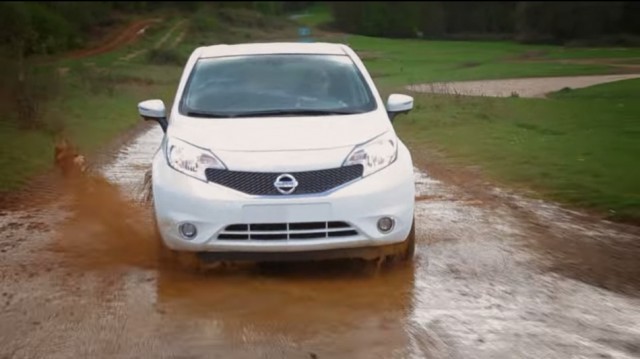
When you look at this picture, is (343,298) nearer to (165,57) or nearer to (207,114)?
(207,114)

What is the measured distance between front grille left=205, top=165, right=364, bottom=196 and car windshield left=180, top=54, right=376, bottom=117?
962mm

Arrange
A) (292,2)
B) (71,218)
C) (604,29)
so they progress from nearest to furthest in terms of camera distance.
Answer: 1. (71,218)
2. (604,29)
3. (292,2)

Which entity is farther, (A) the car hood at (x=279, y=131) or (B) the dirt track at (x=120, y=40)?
(B) the dirt track at (x=120, y=40)

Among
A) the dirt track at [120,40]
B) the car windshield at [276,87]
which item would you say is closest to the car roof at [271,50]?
the car windshield at [276,87]

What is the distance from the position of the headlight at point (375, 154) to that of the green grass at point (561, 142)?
3.06 metres

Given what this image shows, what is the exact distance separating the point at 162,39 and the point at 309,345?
20.9 metres

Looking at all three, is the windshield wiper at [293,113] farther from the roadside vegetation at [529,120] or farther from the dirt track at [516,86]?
the dirt track at [516,86]

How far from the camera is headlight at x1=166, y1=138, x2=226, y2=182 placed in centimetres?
595

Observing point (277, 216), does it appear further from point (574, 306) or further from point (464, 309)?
point (574, 306)

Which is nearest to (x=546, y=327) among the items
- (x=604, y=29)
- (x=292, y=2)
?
(x=604, y=29)

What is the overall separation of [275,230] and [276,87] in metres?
1.71

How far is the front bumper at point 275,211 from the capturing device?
578cm

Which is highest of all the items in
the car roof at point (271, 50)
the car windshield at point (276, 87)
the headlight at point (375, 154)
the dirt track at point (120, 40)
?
the car roof at point (271, 50)

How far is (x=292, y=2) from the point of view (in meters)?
37.7
